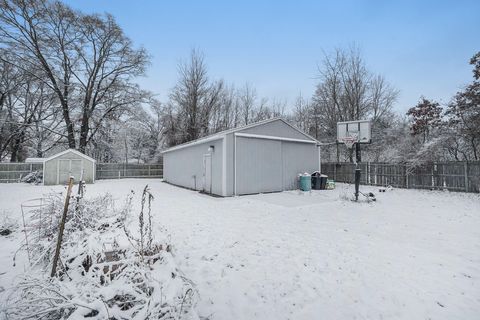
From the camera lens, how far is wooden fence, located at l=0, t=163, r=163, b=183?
645 inches

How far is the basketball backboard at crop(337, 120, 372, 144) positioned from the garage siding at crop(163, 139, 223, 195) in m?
5.53

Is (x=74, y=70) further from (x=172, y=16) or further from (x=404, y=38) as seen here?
(x=404, y=38)

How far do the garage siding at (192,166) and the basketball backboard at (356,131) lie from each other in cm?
553

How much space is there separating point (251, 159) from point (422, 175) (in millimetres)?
8957

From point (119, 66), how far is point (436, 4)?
21605 mm

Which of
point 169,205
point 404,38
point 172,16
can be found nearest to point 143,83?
point 172,16

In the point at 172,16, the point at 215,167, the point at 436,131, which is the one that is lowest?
the point at 215,167

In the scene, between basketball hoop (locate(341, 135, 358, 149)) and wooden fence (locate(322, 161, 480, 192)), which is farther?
wooden fence (locate(322, 161, 480, 192))

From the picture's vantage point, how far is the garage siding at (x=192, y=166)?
33.4ft

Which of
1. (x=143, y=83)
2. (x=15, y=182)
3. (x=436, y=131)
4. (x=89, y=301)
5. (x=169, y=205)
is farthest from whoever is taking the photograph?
(x=143, y=83)

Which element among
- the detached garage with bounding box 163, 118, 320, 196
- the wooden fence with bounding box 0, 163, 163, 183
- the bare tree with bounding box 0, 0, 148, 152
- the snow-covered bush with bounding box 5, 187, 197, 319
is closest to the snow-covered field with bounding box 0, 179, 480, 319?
the snow-covered bush with bounding box 5, 187, 197, 319

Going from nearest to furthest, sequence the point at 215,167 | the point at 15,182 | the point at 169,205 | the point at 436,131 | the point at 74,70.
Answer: the point at 169,205
the point at 215,167
the point at 436,131
the point at 15,182
the point at 74,70

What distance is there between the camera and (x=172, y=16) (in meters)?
11.4

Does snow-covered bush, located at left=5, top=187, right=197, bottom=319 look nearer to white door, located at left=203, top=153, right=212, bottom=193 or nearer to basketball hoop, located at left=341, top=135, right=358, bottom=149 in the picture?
white door, located at left=203, top=153, right=212, bottom=193
